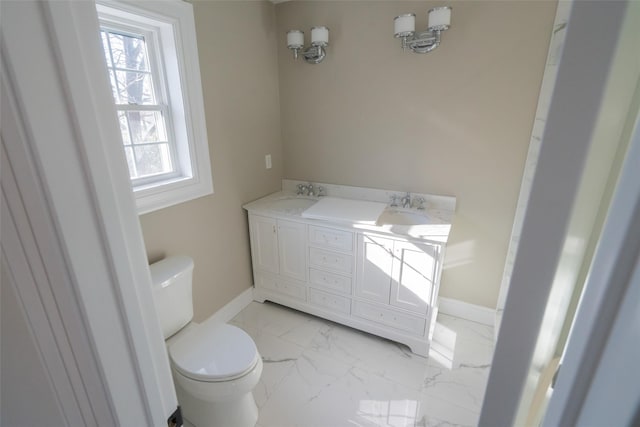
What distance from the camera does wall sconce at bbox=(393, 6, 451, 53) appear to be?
165cm

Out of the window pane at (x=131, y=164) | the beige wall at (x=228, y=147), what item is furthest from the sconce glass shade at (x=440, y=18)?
the window pane at (x=131, y=164)

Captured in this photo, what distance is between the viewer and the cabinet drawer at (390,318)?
1.87 m

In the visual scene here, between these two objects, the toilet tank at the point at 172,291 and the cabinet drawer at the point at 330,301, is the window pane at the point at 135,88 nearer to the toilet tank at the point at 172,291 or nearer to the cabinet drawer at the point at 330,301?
the toilet tank at the point at 172,291

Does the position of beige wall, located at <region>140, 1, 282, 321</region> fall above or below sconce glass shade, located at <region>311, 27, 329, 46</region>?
below

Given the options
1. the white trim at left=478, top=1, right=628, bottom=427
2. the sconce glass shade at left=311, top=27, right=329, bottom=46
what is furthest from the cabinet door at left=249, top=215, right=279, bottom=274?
the white trim at left=478, top=1, right=628, bottom=427

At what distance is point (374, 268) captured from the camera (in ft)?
6.20

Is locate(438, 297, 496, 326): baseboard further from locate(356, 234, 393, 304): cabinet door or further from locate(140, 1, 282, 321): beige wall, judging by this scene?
locate(140, 1, 282, 321): beige wall

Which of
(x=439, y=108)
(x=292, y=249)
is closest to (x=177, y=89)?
(x=292, y=249)

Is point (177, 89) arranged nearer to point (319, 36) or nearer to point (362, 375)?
point (319, 36)

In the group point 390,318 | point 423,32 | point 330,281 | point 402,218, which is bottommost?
point 390,318

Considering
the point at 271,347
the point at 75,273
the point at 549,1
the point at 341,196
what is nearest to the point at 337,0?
the point at 549,1

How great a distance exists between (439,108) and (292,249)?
4.54 ft

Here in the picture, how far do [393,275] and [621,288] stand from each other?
1.62 metres

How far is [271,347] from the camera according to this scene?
6.50 feet
